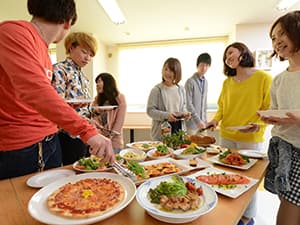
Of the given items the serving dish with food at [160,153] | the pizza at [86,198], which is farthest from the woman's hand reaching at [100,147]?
the serving dish with food at [160,153]

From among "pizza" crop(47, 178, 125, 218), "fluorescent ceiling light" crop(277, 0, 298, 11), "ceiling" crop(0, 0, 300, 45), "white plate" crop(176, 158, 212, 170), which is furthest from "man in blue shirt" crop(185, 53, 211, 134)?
"pizza" crop(47, 178, 125, 218)

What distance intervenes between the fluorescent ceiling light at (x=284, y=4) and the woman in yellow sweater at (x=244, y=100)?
62.9 inches

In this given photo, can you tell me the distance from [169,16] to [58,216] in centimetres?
311

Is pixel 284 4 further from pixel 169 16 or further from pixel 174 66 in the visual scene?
pixel 174 66

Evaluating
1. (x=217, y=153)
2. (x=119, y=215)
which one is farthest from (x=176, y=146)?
(x=119, y=215)

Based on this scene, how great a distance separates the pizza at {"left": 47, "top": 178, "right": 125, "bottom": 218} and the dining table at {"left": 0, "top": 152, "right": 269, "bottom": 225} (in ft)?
0.16

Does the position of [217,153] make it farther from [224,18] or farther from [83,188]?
[224,18]

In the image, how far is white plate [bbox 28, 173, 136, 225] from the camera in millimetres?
603

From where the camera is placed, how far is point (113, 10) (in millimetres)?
2924

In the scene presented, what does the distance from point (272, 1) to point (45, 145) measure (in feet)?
10.2

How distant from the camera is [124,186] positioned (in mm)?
824

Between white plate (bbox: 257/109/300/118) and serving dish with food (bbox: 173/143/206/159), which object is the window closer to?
serving dish with food (bbox: 173/143/206/159)

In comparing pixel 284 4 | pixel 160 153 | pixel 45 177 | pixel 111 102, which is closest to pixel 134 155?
pixel 160 153

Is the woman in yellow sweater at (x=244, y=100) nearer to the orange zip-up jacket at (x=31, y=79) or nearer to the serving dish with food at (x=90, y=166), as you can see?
the serving dish with food at (x=90, y=166)
